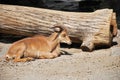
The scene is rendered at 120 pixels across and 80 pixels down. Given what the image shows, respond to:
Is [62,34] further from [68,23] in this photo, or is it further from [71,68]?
[71,68]

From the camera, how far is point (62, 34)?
11.0 meters

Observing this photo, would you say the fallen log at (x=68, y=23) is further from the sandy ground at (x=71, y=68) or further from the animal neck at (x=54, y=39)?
the animal neck at (x=54, y=39)

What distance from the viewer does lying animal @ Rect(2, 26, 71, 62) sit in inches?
418

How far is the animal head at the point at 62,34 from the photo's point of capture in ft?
35.8

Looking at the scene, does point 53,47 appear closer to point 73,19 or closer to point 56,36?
point 56,36

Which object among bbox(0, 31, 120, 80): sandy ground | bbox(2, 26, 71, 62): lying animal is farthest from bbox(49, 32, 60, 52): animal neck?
bbox(0, 31, 120, 80): sandy ground

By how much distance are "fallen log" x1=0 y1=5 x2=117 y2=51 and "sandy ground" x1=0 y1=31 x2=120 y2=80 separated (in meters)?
0.44

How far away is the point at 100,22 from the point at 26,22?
219 cm

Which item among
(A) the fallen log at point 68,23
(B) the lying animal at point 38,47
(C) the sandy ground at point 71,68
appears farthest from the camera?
(A) the fallen log at point 68,23

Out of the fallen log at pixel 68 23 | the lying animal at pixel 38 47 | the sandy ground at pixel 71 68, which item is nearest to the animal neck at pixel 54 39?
the lying animal at pixel 38 47

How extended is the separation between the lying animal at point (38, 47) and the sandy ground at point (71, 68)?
0.73ft

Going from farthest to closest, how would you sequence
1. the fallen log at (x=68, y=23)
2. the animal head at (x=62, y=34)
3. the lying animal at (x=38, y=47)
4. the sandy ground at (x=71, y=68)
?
the fallen log at (x=68, y=23)
the animal head at (x=62, y=34)
the lying animal at (x=38, y=47)
the sandy ground at (x=71, y=68)

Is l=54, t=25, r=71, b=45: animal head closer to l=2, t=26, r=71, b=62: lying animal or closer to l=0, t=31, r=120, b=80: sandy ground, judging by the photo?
l=2, t=26, r=71, b=62: lying animal

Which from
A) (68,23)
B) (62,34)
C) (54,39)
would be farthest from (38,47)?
(68,23)
